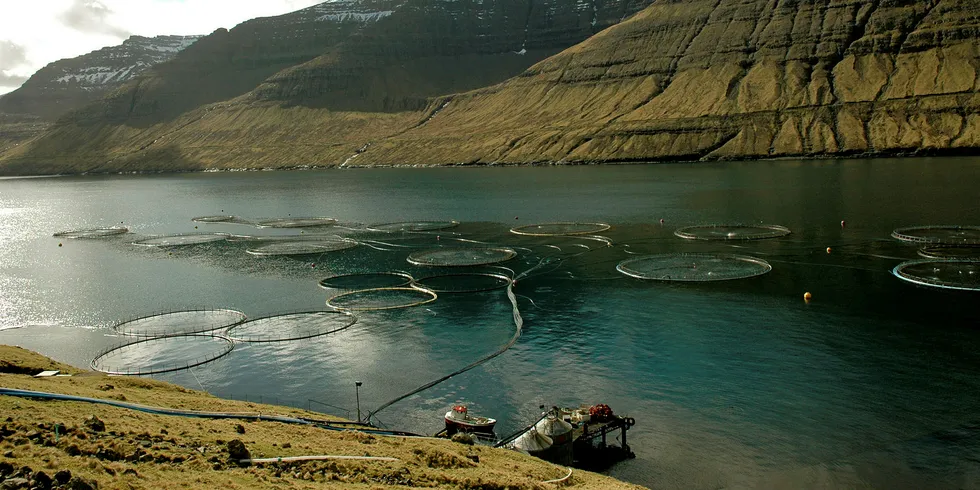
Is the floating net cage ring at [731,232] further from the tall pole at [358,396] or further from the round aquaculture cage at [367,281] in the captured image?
the tall pole at [358,396]

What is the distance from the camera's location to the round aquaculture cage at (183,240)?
13900cm

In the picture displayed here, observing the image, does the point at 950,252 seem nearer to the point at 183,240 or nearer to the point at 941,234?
the point at 941,234

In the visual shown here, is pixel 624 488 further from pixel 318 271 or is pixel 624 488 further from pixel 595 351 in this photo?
pixel 318 271

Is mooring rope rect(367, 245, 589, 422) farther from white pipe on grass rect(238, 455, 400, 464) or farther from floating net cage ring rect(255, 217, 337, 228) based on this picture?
floating net cage ring rect(255, 217, 337, 228)

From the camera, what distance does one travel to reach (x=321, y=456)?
3331cm

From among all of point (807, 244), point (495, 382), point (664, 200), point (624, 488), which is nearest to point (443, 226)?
point (664, 200)

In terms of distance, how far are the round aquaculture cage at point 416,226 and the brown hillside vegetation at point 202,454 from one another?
9999 centimetres

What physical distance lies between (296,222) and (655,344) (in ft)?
374

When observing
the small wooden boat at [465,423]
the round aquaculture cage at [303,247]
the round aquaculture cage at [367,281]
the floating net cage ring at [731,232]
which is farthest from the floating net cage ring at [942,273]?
the round aquaculture cage at [303,247]

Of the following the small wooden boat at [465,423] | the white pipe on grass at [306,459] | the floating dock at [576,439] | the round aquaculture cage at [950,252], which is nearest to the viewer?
the white pipe on grass at [306,459]

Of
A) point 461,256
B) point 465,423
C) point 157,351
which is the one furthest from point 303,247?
point 465,423

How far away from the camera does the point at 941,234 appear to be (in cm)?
10712

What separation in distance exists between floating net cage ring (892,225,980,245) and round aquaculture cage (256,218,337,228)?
10655 centimetres

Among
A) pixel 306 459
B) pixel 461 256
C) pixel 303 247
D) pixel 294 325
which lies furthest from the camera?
pixel 303 247
